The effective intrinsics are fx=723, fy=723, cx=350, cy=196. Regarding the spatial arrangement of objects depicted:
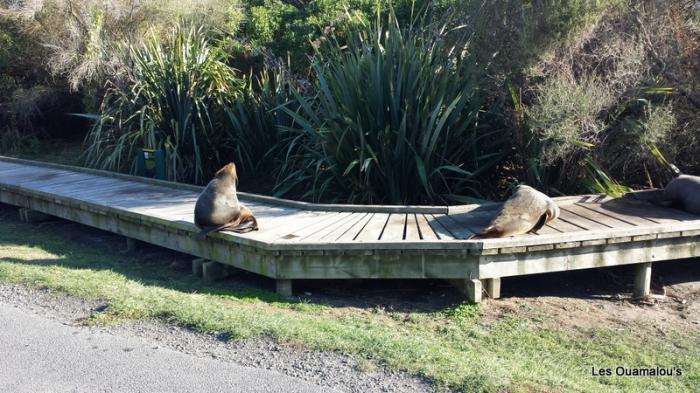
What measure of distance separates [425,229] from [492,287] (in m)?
0.95

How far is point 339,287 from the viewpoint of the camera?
7742 millimetres

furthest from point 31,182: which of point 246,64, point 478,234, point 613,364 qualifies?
point 613,364

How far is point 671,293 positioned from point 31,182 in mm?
9435

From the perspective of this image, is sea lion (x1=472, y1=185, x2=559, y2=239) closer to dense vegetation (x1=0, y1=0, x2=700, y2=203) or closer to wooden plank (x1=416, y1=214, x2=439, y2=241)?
wooden plank (x1=416, y1=214, x2=439, y2=241)

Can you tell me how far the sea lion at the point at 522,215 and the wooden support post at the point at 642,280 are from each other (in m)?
1.04

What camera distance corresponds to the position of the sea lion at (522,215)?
7.17 meters

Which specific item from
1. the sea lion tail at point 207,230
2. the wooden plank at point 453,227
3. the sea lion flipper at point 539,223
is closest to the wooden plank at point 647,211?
the sea lion flipper at point 539,223

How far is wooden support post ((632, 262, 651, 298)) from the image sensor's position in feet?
25.2

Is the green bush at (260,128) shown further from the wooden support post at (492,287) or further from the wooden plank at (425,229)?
the wooden support post at (492,287)

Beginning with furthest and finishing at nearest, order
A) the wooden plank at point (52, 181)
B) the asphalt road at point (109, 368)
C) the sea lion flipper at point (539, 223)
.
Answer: the wooden plank at point (52, 181)
the sea lion flipper at point (539, 223)
the asphalt road at point (109, 368)

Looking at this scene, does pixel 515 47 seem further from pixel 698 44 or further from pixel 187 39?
pixel 187 39

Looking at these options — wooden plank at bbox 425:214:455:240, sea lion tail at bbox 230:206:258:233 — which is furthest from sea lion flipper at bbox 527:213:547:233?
sea lion tail at bbox 230:206:258:233

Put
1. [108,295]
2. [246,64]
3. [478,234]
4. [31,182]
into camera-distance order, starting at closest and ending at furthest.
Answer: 1. [108,295]
2. [478,234]
3. [31,182]
4. [246,64]

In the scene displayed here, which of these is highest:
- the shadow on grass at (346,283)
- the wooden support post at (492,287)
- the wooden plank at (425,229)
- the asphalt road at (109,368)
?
the wooden plank at (425,229)
